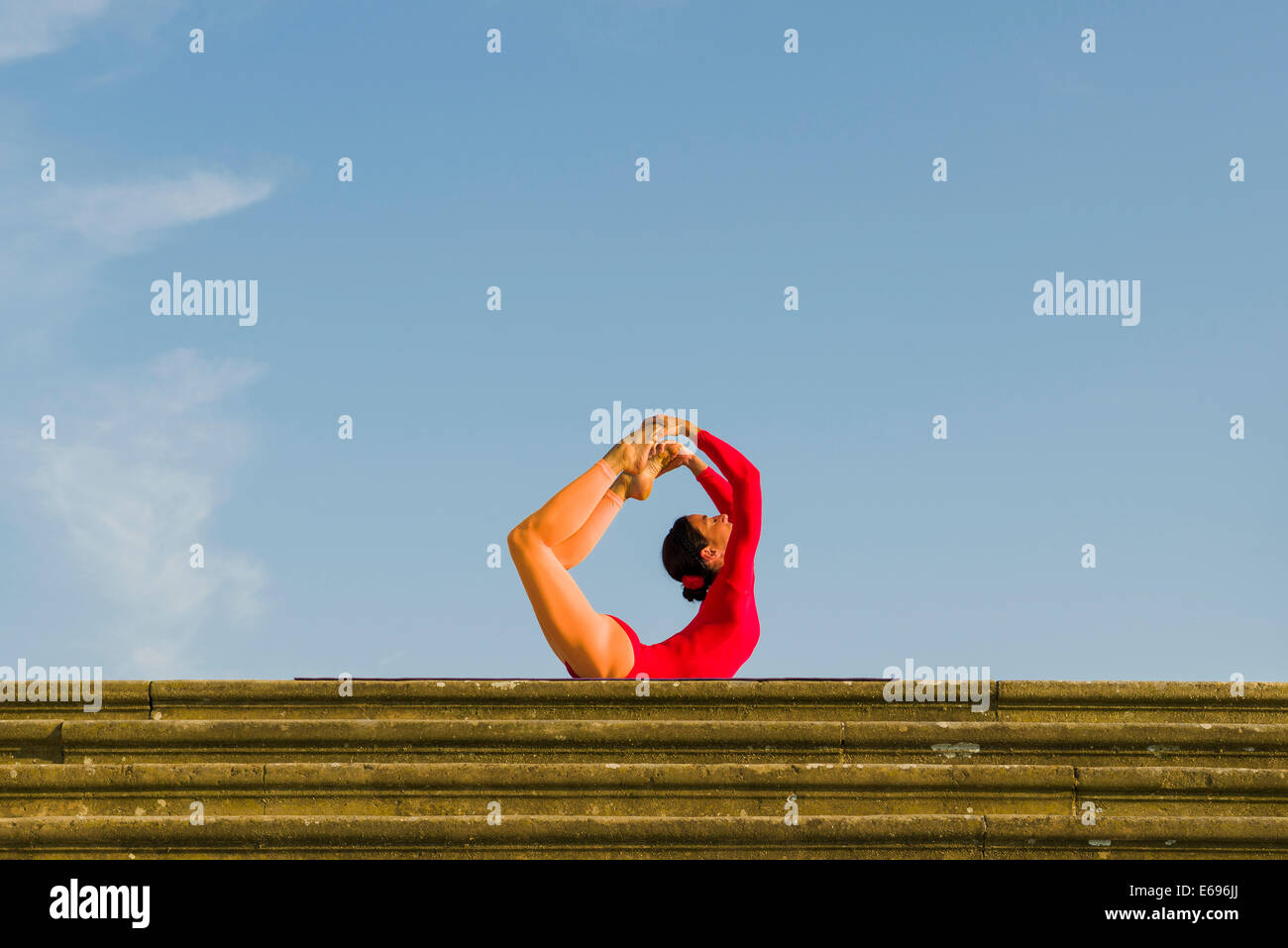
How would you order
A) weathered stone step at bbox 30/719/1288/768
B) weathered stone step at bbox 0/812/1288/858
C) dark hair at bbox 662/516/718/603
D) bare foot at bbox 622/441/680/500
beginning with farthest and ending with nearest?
dark hair at bbox 662/516/718/603, bare foot at bbox 622/441/680/500, weathered stone step at bbox 30/719/1288/768, weathered stone step at bbox 0/812/1288/858

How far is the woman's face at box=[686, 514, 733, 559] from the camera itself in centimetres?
725

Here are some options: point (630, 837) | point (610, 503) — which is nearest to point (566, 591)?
point (610, 503)

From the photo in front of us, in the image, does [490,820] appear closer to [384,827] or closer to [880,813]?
[384,827]

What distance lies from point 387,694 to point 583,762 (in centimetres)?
102

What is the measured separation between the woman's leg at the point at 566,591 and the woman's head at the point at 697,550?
88 centimetres

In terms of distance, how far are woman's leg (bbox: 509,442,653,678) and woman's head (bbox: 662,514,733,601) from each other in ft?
2.90

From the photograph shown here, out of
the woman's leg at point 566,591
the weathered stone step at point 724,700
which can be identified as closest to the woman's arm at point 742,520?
the woman's leg at point 566,591

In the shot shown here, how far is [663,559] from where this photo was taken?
24.2 feet

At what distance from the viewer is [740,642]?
22.1 feet

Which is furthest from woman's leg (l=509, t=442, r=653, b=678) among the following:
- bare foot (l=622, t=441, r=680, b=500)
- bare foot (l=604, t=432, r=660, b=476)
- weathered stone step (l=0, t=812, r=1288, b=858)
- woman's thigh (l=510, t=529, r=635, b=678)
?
weathered stone step (l=0, t=812, r=1288, b=858)

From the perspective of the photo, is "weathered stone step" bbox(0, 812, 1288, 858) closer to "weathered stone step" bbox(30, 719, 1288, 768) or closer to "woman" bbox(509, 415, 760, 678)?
"weathered stone step" bbox(30, 719, 1288, 768)

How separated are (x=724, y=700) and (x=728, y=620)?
1204 millimetres

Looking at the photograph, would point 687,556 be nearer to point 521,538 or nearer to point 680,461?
point 680,461
